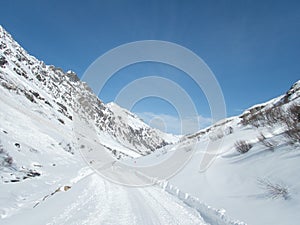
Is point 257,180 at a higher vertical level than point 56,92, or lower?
lower

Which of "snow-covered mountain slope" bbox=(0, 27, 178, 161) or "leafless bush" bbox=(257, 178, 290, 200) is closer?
"leafless bush" bbox=(257, 178, 290, 200)

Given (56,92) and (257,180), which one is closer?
(257,180)

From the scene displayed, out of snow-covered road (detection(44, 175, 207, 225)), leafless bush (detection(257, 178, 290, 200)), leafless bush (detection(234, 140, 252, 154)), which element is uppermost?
leafless bush (detection(234, 140, 252, 154))

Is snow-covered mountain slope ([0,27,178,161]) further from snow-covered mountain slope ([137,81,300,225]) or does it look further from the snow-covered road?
snow-covered mountain slope ([137,81,300,225])

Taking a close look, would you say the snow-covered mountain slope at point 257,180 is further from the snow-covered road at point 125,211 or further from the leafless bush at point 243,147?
the snow-covered road at point 125,211

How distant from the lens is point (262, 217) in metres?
4.57

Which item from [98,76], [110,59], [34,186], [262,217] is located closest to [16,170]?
[34,186]

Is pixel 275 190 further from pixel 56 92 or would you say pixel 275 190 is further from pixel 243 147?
pixel 56 92

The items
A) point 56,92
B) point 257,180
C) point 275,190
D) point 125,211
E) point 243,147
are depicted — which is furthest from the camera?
point 56,92

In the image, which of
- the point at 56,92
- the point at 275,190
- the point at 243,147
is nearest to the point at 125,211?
the point at 275,190

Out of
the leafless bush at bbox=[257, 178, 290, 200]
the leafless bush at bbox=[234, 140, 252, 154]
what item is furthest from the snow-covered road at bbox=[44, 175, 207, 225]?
the leafless bush at bbox=[234, 140, 252, 154]

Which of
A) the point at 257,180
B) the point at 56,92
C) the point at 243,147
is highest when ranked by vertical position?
the point at 56,92

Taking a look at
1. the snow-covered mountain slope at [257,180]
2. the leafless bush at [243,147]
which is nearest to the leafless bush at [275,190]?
the snow-covered mountain slope at [257,180]

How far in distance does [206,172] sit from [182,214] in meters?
3.68
